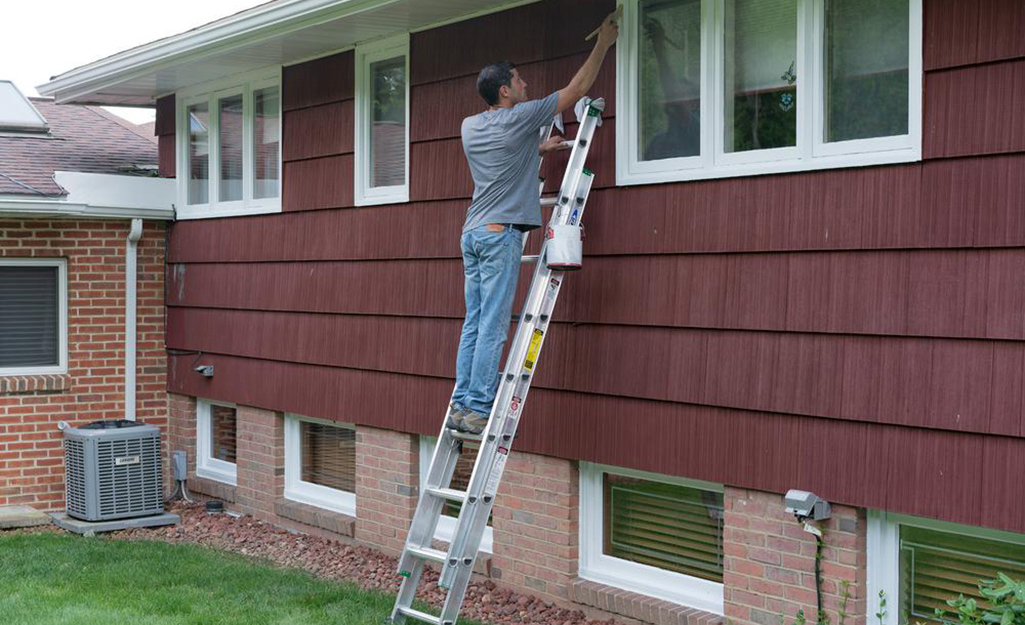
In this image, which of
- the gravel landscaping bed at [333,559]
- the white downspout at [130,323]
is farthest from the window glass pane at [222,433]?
the white downspout at [130,323]

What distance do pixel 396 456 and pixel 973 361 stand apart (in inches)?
166

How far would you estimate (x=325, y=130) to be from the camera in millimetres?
8453

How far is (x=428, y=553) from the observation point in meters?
5.65

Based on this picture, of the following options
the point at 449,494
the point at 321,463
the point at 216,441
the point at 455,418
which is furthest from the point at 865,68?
the point at 216,441

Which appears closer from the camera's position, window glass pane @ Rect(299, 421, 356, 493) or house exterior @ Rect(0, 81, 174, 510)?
window glass pane @ Rect(299, 421, 356, 493)

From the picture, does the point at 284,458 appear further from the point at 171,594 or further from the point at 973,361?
the point at 973,361

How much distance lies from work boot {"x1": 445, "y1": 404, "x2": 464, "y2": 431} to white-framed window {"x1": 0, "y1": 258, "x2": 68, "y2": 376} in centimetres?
522

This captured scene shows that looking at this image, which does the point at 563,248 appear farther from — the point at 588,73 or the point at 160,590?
the point at 160,590

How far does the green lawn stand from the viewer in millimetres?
6215

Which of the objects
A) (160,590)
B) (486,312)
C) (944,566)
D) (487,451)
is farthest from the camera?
(160,590)

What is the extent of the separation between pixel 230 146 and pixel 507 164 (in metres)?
4.45

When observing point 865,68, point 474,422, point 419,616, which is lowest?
point 419,616

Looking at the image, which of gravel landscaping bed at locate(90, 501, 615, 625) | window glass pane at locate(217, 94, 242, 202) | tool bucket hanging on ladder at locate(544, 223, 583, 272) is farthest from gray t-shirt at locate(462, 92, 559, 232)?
window glass pane at locate(217, 94, 242, 202)

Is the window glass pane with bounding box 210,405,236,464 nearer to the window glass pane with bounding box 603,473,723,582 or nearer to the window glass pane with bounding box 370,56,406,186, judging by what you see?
the window glass pane with bounding box 370,56,406,186
